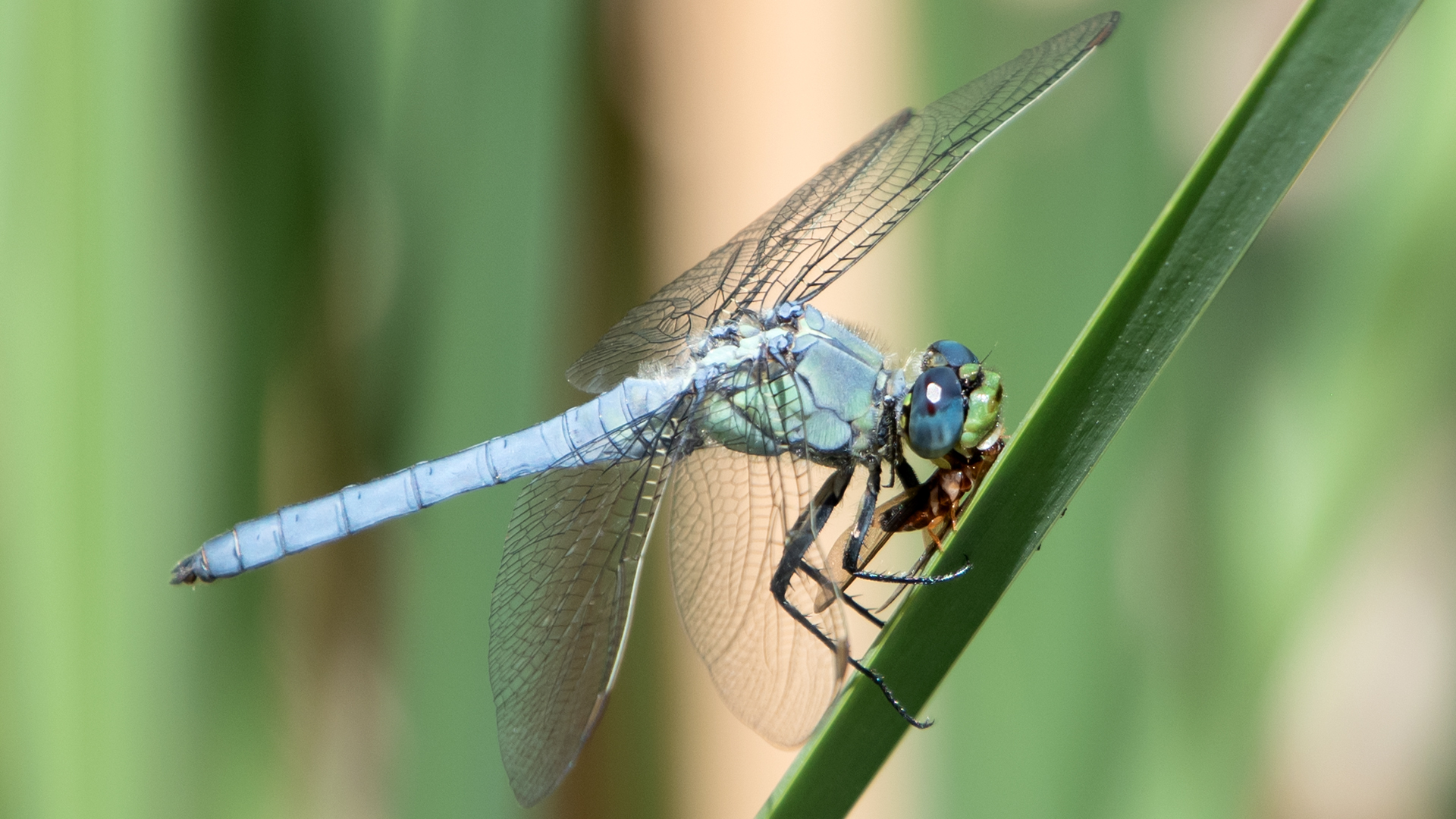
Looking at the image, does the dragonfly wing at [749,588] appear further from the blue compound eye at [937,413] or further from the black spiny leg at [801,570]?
the blue compound eye at [937,413]

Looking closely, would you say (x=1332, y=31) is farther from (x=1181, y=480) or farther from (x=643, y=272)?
(x=643, y=272)

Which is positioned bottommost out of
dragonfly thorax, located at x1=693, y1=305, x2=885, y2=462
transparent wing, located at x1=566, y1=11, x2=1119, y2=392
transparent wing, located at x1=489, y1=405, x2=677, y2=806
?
transparent wing, located at x1=489, y1=405, x2=677, y2=806

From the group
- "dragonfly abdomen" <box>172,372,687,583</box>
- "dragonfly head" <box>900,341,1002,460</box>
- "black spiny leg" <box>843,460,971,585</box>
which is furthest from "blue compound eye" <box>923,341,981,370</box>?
"dragonfly abdomen" <box>172,372,687,583</box>

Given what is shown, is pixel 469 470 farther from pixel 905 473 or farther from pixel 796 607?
pixel 905 473

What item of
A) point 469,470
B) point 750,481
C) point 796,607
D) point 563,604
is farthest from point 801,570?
point 469,470

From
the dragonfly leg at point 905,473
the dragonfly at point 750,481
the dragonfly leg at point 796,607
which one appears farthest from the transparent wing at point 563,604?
the dragonfly leg at point 905,473

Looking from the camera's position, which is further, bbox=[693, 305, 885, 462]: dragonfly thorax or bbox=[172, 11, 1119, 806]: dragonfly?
bbox=[693, 305, 885, 462]: dragonfly thorax

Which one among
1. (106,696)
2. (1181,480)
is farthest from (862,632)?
(106,696)

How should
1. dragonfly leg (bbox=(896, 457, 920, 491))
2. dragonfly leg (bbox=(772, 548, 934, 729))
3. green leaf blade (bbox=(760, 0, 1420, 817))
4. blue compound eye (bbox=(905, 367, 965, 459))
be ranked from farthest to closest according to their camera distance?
dragonfly leg (bbox=(896, 457, 920, 491)) → blue compound eye (bbox=(905, 367, 965, 459)) → dragonfly leg (bbox=(772, 548, 934, 729)) → green leaf blade (bbox=(760, 0, 1420, 817))

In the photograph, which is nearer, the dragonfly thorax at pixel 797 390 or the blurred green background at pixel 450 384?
the blurred green background at pixel 450 384

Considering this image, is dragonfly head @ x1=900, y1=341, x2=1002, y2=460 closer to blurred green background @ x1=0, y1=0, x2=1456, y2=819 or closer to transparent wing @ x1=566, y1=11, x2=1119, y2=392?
blurred green background @ x1=0, y1=0, x2=1456, y2=819
